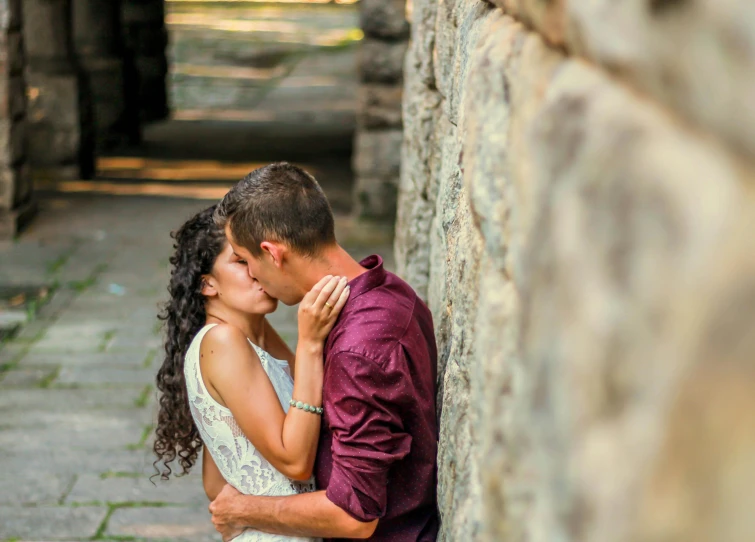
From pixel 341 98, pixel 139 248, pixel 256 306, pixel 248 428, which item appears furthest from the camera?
pixel 341 98

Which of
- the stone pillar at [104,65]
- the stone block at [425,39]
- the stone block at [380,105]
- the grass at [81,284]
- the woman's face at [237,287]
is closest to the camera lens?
the woman's face at [237,287]

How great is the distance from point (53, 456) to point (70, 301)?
6.73 feet

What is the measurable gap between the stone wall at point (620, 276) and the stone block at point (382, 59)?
5.79 meters

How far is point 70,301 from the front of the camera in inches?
238

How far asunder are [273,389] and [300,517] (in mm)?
321

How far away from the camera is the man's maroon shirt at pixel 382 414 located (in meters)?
1.87

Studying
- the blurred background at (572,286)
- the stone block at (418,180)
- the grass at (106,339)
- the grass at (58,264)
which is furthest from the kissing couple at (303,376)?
the grass at (58,264)

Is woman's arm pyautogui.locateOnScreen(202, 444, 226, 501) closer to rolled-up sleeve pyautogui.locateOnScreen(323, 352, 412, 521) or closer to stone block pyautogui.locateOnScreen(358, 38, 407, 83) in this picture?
rolled-up sleeve pyautogui.locateOnScreen(323, 352, 412, 521)

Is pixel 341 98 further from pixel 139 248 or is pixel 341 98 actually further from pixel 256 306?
pixel 256 306

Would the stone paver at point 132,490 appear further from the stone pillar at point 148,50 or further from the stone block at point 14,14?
the stone pillar at point 148,50

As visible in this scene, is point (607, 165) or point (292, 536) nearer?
point (607, 165)

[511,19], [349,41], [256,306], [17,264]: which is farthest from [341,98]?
[511,19]

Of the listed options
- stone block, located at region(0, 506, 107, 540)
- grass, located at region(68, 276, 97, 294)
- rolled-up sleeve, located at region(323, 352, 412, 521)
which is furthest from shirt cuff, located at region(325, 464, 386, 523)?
grass, located at region(68, 276, 97, 294)

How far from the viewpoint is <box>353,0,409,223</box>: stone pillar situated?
6809mm
